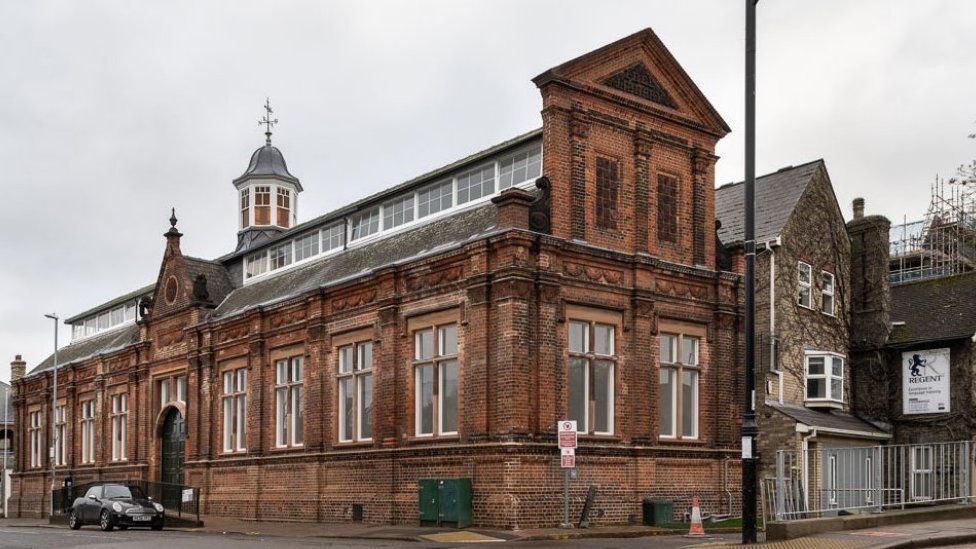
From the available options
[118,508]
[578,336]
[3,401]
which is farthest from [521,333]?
[3,401]

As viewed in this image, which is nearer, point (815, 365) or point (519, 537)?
point (519, 537)

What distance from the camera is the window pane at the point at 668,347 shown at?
28.5 meters

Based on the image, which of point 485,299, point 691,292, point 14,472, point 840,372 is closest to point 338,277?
point 485,299

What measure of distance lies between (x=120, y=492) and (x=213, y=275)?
11.9m

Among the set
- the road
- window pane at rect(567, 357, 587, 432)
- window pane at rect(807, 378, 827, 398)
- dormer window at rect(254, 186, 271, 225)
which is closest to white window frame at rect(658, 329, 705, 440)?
window pane at rect(567, 357, 587, 432)

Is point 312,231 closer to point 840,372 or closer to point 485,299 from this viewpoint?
point 485,299

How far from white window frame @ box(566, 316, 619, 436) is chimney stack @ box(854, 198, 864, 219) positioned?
15.4m

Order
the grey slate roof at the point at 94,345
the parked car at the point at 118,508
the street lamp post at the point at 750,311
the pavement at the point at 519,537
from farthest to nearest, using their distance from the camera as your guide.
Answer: the grey slate roof at the point at 94,345 → the parked car at the point at 118,508 → the street lamp post at the point at 750,311 → the pavement at the point at 519,537

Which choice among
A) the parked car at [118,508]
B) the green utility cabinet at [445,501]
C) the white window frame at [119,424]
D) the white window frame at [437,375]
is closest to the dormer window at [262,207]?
the white window frame at [119,424]

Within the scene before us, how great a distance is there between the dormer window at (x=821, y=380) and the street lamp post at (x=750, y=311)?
58.2 ft

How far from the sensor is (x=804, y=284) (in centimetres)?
3506

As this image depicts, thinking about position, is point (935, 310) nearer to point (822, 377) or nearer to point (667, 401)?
point (822, 377)

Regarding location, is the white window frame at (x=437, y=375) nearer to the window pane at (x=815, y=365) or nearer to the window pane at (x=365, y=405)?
the window pane at (x=365, y=405)

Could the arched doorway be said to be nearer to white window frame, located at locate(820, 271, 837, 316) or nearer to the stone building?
the stone building
